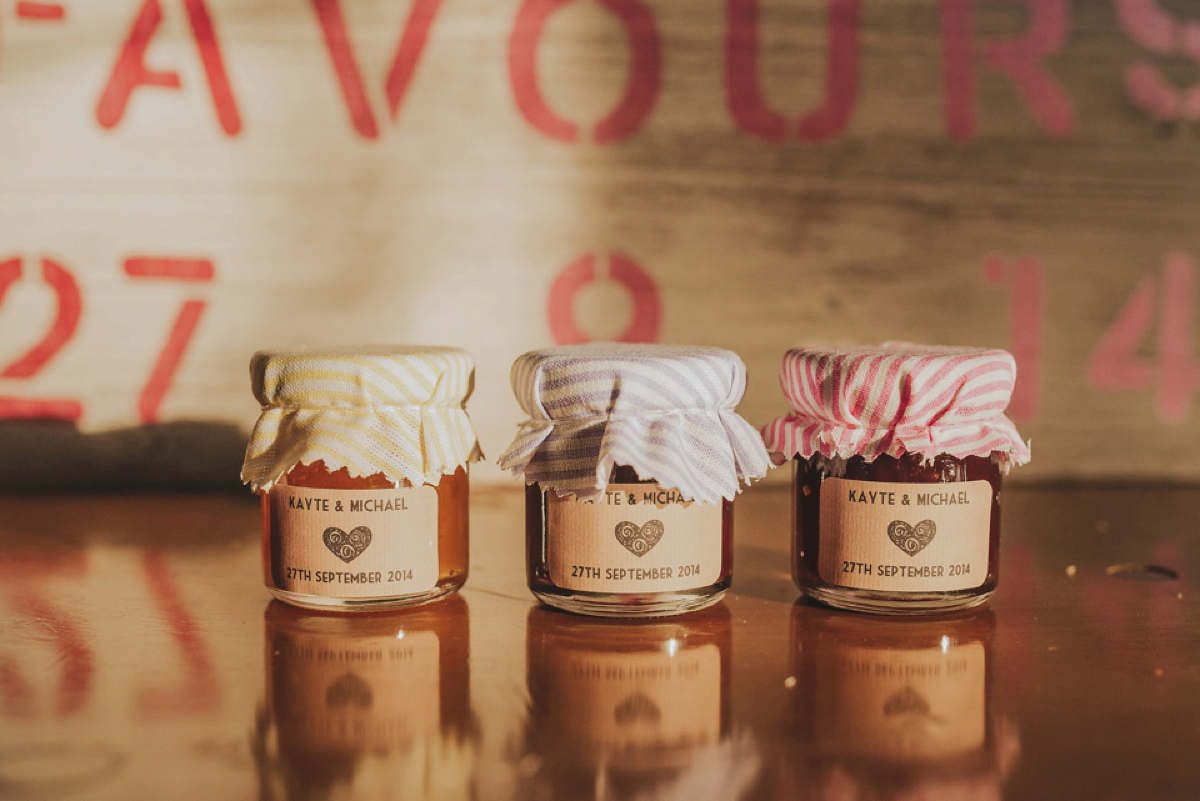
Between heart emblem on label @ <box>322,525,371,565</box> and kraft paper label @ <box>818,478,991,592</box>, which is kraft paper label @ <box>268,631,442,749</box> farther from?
kraft paper label @ <box>818,478,991,592</box>

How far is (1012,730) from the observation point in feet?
1.72

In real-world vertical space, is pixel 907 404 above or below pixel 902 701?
above

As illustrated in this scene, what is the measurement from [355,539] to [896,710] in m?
0.32

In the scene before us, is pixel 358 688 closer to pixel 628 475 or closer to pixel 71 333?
pixel 628 475

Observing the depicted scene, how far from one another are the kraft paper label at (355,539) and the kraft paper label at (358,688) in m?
0.04

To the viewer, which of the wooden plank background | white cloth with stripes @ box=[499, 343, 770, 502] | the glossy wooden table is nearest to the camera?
the glossy wooden table

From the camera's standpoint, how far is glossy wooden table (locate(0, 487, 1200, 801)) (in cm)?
47

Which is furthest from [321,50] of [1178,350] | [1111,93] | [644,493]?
[1178,350]

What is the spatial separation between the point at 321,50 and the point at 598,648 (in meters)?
0.68

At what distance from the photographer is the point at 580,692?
22.6 inches

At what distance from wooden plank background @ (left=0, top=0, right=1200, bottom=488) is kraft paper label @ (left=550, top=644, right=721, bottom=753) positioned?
1.72 feet

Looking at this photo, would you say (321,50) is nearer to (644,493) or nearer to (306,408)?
(306,408)

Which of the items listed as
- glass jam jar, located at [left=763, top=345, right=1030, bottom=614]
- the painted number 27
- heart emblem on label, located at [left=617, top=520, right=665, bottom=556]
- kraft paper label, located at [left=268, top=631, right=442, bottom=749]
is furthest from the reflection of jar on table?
the painted number 27

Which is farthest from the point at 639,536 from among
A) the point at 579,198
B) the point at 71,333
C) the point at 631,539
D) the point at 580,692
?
the point at 71,333
